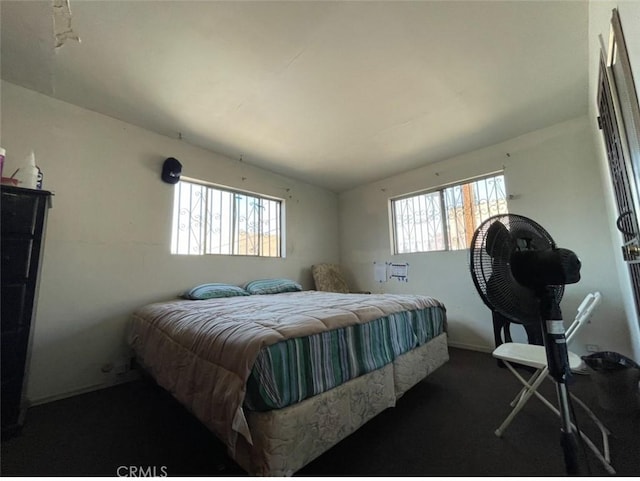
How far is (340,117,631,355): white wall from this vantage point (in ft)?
7.80

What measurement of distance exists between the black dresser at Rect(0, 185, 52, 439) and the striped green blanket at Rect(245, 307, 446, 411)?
1568mm

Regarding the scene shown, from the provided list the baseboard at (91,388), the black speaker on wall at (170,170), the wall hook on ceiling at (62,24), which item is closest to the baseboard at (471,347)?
the baseboard at (91,388)

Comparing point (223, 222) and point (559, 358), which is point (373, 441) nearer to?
point (559, 358)

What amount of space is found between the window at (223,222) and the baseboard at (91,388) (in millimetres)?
1192

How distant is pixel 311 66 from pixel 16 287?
239 centimetres

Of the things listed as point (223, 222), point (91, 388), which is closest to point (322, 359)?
point (91, 388)

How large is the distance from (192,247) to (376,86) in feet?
8.21

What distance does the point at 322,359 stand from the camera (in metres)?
1.27

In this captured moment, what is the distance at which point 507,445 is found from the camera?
1.36m

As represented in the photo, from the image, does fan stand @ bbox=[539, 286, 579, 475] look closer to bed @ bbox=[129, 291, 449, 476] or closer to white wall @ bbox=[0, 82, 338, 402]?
bed @ bbox=[129, 291, 449, 476]

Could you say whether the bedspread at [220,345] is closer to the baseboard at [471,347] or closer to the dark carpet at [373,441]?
the dark carpet at [373,441]

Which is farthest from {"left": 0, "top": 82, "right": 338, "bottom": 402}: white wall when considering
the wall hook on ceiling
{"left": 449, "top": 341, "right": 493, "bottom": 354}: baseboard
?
{"left": 449, "top": 341, "right": 493, "bottom": 354}: baseboard

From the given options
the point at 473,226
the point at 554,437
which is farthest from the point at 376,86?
the point at 554,437

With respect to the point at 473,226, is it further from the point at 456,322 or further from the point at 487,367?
A: the point at 487,367
